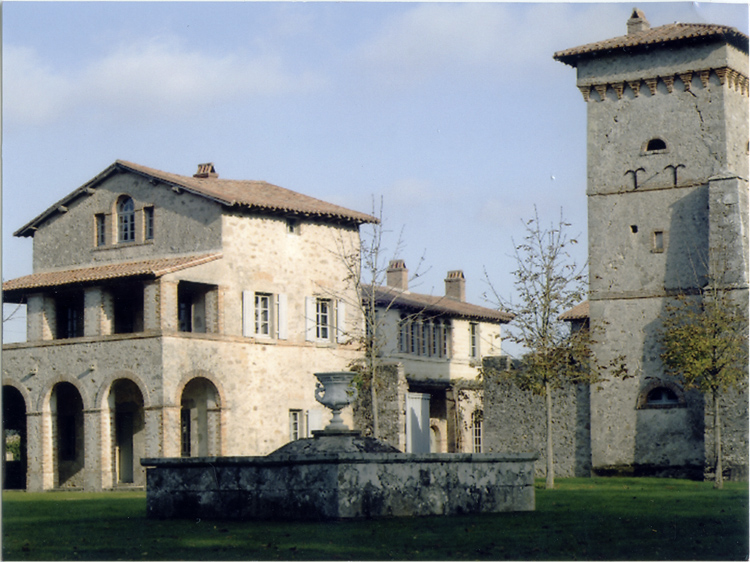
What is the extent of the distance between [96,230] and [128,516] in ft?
62.8

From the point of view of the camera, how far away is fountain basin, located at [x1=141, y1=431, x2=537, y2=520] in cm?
1806

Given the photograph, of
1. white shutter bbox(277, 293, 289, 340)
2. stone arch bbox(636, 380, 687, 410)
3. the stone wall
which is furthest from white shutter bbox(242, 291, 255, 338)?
stone arch bbox(636, 380, 687, 410)

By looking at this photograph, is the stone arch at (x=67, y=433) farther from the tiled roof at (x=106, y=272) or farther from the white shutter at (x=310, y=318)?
the white shutter at (x=310, y=318)

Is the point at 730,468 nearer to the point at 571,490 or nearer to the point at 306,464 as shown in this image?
the point at 571,490

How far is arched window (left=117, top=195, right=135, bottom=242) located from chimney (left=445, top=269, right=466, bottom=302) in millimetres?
16866

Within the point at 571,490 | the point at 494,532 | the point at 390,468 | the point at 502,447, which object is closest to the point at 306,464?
the point at 390,468

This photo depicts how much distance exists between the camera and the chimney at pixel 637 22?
33281mm

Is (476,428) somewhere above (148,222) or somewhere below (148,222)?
below

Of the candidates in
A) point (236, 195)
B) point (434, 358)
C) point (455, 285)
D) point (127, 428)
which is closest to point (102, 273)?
point (236, 195)

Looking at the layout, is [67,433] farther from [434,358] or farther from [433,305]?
[433,305]

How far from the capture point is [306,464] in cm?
1823

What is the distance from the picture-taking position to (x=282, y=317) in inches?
1467

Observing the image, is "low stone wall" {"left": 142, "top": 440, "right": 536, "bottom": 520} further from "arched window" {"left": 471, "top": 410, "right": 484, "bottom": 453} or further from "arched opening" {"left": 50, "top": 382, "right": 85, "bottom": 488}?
"arched window" {"left": 471, "top": 410, "right": 484, "bottom": 453}

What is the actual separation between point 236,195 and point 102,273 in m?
4.60
